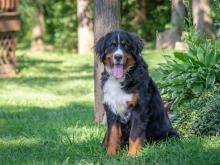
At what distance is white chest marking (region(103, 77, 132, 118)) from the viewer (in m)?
6.80

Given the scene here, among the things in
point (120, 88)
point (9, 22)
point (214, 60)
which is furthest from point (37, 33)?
point (120, 88)

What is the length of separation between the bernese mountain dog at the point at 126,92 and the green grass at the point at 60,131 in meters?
0.21

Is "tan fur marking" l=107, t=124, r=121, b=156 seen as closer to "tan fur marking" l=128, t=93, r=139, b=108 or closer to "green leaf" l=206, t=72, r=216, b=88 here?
"tan fur marking" l=128, t=93, r=139, b=108

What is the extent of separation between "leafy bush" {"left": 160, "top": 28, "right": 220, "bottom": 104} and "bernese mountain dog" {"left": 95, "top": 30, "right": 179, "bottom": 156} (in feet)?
6.14

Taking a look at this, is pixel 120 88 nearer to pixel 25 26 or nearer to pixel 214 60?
pixel 214 60

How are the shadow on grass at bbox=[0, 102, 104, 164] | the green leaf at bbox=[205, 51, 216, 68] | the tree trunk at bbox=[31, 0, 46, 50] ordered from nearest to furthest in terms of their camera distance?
the shadow on grass at bbox=[0, 102, 104, 164] < the green leaf at bbox=[205, 51, 216, 68] < the tree trunk at bbox=[31, 0, 46, 50]

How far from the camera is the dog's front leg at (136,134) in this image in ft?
22.2

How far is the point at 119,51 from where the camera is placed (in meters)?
6.70

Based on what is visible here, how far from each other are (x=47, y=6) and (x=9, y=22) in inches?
639

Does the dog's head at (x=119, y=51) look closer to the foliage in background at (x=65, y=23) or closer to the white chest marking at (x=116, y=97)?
the white chest marking at (x=116, y=97)

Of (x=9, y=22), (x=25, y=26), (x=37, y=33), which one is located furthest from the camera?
(x=25, y=26)

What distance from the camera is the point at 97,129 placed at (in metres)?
8.57

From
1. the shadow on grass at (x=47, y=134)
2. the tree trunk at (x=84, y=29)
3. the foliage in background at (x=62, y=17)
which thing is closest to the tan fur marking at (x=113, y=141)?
the shadow on grass at (x=47, y=134)

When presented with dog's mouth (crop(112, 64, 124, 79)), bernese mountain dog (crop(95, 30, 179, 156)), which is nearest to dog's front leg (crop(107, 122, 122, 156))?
bernese mountain dog (crop(95, 30, 179, 156))
